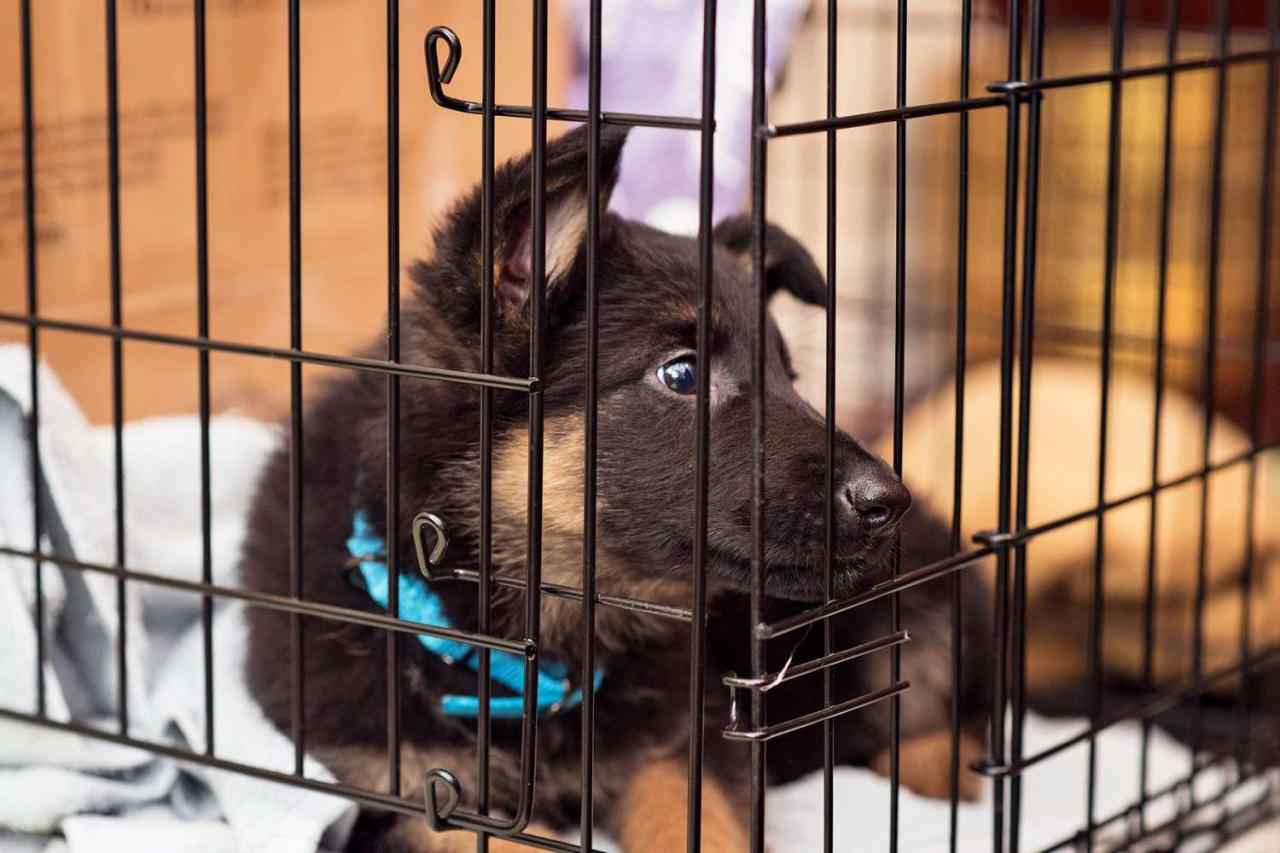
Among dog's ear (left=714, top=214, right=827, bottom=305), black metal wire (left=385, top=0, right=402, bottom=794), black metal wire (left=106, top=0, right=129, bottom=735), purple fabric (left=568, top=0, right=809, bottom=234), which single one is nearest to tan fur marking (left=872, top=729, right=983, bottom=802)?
dog's ear (left=714, top=214, right=827, bottom=305)

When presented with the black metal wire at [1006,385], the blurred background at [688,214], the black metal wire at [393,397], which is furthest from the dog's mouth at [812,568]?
the blurred background at [688,214]

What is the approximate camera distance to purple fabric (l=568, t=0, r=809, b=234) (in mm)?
3639

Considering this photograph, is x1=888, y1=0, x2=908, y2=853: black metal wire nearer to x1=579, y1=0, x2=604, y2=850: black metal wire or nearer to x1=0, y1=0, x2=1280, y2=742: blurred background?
x1=579, y1=0, x2=604, y2=850: black metal wire

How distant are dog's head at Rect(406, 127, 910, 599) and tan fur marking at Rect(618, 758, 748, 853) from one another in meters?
0.35

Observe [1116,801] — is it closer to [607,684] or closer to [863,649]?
[607,684]

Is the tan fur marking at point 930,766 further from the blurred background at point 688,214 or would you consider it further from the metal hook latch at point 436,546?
the metal hook latch at point 436,546

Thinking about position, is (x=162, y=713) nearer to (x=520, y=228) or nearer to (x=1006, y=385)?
(x=520, y=228)

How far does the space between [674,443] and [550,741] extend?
489 mm

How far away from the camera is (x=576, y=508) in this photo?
6.62 ft

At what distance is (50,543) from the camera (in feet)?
7.98

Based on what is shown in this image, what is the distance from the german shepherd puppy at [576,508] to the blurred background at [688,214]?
66 cm

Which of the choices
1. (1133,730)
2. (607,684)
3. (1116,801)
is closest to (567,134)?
(607,684)

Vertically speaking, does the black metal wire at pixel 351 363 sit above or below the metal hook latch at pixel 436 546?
above

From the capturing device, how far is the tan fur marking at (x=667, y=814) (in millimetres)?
2109
